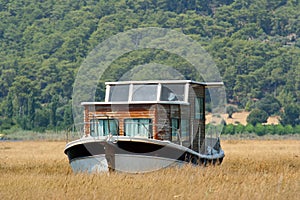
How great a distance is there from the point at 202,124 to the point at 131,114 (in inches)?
166

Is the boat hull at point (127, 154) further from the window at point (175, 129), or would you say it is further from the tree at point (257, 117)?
the tree at point (257, 117)

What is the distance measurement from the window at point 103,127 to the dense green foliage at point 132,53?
2185 inches

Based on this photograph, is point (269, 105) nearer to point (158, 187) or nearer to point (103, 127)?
point (103, 127)

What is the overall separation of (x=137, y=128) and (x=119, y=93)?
1.83 metres

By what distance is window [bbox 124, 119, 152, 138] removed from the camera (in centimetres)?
2417

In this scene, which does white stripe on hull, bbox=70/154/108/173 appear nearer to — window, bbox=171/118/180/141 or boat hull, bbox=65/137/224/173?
boat hull, bbox=65/137/224/173

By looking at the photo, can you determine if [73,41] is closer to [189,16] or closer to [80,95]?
[189,16]

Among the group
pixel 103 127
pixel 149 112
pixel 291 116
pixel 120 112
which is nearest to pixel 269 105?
pixel 291 116

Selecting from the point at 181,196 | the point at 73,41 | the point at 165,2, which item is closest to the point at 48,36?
the point at 73,41

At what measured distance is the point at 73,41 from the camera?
143m

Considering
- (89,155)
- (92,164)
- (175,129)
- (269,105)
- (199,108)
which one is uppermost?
(199,108)

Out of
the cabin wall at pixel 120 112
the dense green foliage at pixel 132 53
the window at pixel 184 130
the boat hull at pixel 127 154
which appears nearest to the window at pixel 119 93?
the cabin wall at pixel 120 112

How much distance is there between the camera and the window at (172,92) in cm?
2514

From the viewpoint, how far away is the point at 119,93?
2569 centimetres
